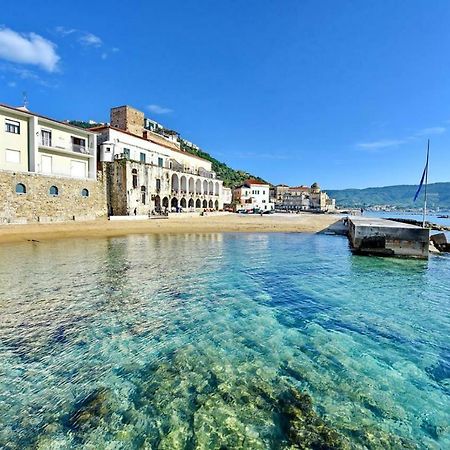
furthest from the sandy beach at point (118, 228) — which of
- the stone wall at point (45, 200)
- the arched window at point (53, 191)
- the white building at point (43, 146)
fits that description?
the white building at point (43, 146)

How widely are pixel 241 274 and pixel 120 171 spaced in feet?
106

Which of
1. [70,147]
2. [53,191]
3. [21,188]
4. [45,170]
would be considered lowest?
[53,191]

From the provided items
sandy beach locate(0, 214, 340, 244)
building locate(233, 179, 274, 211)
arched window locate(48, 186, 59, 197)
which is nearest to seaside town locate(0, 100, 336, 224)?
arched window locate(48, 186, 59, 197)

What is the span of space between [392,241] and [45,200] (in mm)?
32457

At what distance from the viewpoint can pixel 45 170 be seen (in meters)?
32.3

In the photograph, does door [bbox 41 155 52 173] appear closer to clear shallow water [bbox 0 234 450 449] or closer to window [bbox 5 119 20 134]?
window [bbox 5 119 20 134]

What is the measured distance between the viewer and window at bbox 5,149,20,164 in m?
28.9

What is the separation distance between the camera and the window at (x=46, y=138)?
32156mm

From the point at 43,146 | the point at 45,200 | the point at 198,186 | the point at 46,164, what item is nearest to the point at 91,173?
the point at 46,164

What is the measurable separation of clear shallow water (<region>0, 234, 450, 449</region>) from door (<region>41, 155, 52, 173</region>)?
2464 cm

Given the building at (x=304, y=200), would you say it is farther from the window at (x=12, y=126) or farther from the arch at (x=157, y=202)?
the window at (x=12, y=126)

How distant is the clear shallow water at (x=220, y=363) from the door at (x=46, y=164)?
24635 millimetres

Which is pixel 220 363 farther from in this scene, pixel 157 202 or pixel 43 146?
pixel 157 202

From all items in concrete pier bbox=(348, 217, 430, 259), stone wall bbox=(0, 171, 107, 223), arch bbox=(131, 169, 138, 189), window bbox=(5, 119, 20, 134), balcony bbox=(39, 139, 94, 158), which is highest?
window bbox=(5, 119, 20, 134)
